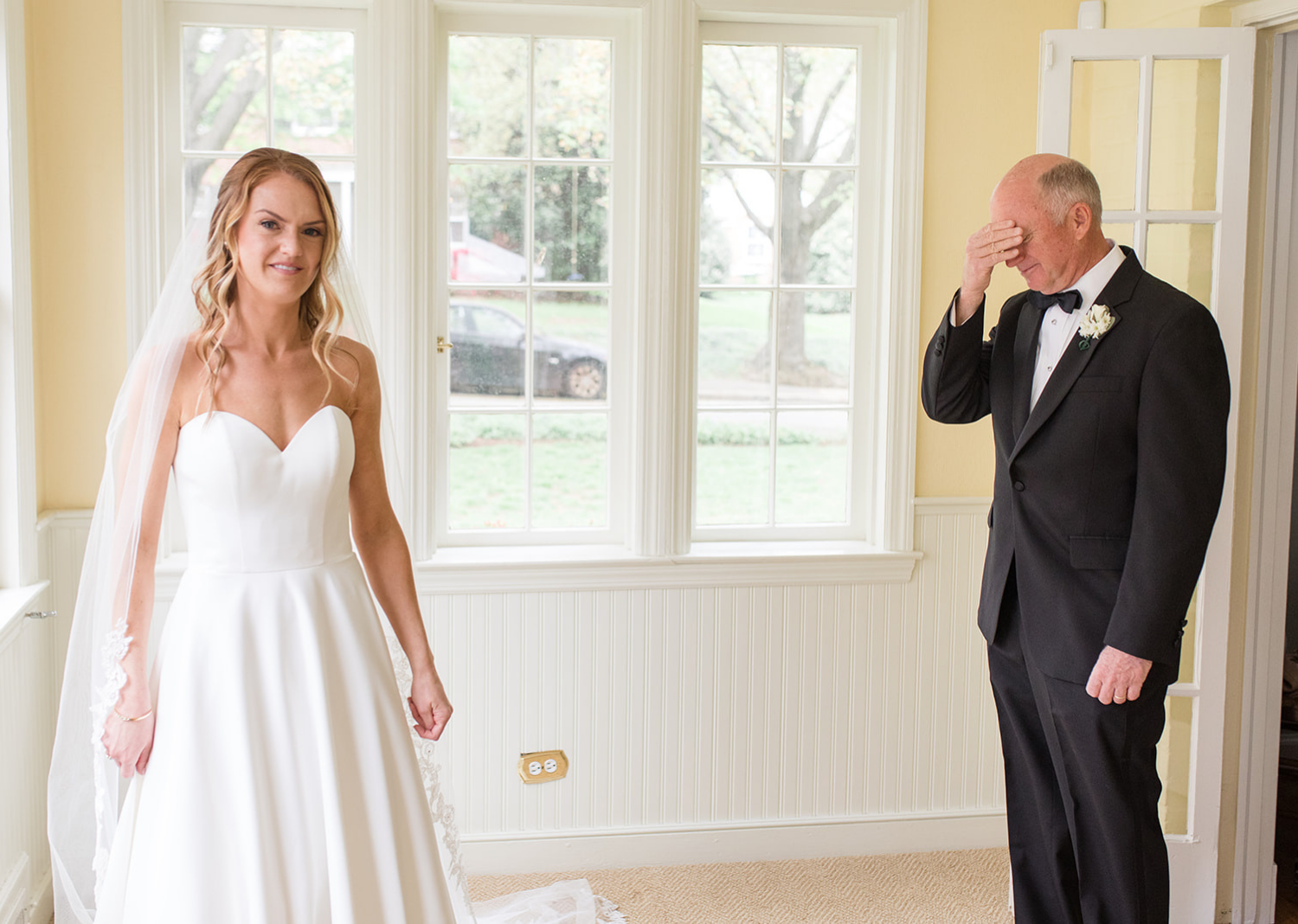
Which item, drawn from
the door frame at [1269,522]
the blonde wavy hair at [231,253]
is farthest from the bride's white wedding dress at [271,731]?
the door frame at [1269,522]

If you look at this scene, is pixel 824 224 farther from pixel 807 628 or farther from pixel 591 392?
pixel 807 628

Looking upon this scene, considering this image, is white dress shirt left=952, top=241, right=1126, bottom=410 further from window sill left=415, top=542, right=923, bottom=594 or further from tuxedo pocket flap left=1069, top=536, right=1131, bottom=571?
window sill left=415, top=542, right=923, bottom=594

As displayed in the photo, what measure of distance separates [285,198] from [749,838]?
7.65 feet

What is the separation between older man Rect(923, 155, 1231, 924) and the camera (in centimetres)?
222

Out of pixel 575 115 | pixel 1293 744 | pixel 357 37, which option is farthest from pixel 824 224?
pixel 1293 744

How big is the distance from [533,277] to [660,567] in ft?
2.97

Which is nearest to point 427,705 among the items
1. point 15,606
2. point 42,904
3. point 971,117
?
point 15,606

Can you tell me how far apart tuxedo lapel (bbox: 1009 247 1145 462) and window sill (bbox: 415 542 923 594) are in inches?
43.4

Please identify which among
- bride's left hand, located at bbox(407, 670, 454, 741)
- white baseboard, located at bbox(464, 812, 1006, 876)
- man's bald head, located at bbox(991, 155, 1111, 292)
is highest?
man's bald head, located at bbox(991, 155, 1111, 292)

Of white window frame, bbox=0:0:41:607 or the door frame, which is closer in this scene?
white window frame, bbox=0:0:41:607

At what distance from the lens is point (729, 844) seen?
11.3 feet

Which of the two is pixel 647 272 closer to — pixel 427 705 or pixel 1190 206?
pixel 1190 206

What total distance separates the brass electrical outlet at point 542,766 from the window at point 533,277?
610mm

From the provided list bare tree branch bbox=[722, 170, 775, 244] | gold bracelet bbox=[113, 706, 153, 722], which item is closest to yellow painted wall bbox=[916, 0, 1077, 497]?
bare tree branch bbox=[722, 170, 775, 244]
